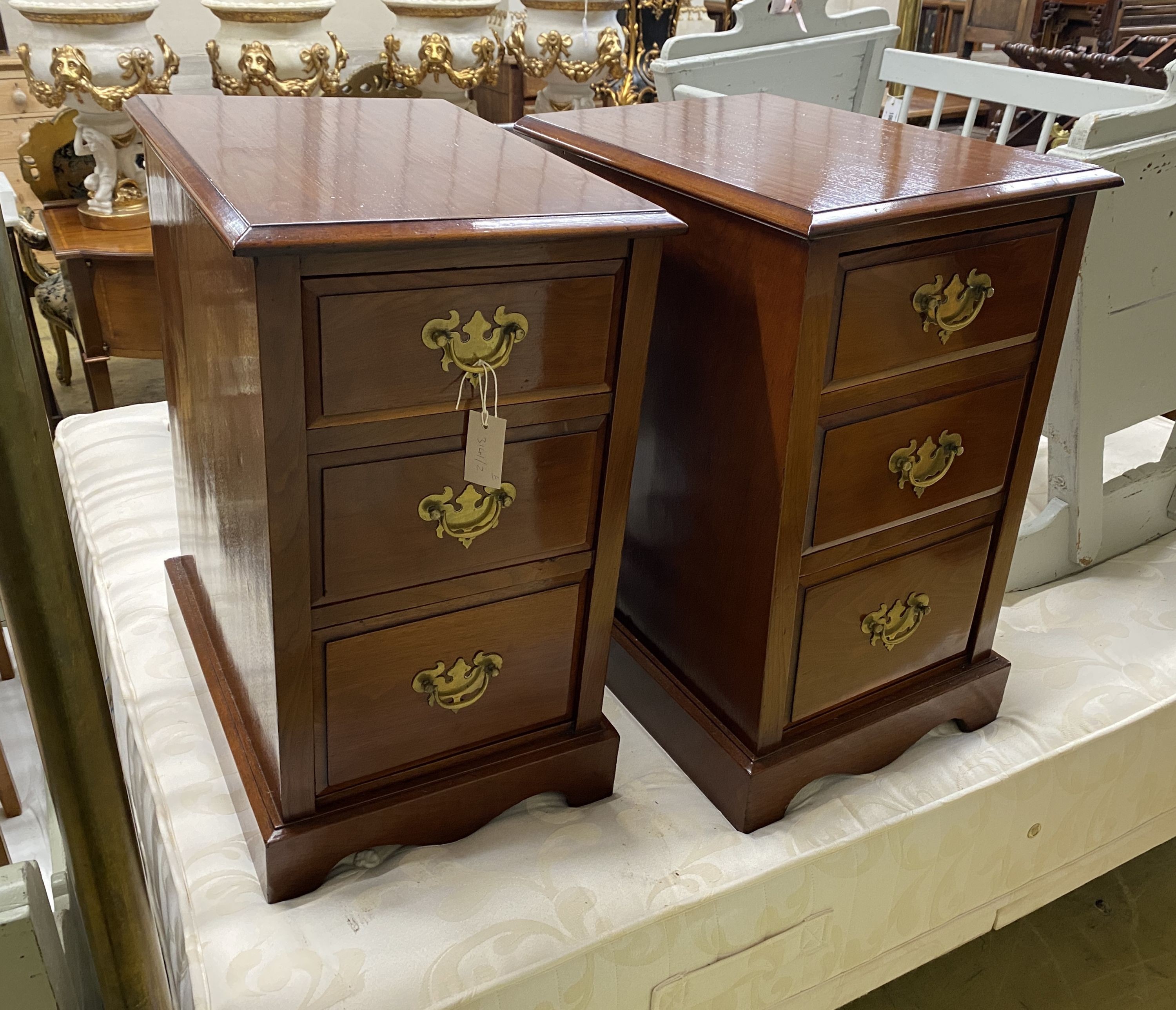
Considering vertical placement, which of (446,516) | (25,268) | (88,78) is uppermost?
(88,78)

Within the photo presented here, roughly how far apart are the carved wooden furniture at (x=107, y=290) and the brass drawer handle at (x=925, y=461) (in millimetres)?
1479

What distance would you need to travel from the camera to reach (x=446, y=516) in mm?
745

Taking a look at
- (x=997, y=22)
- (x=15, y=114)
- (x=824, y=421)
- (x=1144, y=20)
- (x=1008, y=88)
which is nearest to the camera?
(x=824, y=421)

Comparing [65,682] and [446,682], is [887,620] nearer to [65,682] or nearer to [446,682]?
[446,682]

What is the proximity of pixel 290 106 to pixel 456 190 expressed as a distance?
0.99 feet

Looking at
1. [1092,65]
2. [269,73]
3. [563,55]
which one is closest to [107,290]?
[269,73]

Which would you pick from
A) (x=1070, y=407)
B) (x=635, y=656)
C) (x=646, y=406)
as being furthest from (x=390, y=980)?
(x=1070, y=407)

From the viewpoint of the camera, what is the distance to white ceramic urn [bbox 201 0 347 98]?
1887mm

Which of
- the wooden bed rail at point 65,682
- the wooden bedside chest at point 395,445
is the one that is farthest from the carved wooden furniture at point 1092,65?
the wooden bed rail at point 65,682

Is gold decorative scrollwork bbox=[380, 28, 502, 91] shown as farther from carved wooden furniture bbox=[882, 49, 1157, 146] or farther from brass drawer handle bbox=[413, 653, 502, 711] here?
brass drawer handle bbox=[413, 653, 502, 711]

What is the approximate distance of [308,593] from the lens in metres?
0.72

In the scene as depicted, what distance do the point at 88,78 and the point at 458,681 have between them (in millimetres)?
1547

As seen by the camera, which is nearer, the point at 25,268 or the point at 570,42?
the point at 570,42

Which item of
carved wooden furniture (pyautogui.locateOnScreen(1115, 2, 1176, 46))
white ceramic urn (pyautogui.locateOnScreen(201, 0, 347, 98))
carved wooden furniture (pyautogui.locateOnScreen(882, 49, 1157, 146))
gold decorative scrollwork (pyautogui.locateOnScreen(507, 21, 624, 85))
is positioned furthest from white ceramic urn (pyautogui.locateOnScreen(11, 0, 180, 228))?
carved wooden furniture (pyautogui.locateOnScreen(1115, 2, 1176, 46))
